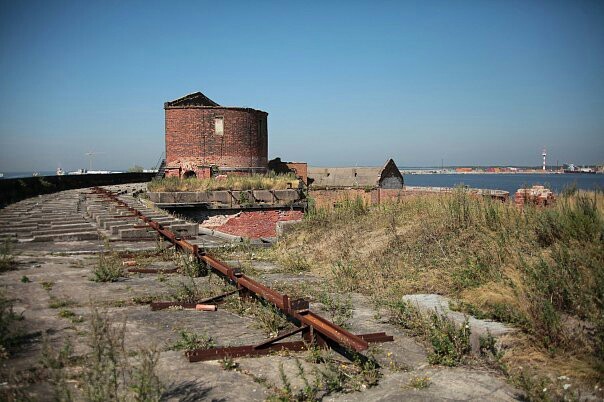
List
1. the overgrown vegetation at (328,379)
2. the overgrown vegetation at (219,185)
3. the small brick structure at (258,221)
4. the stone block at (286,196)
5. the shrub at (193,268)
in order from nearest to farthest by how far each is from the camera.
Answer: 1. the overgrown vegetation at (328,379)
2. the shrub at (193,268)
3. the small brick structure at (258,221)
4. the overgrown vegetation at (219,185)
5. the stone block at (286,196)

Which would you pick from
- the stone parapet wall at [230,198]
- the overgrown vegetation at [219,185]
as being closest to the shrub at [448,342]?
the stone parapet wall at [230,198]

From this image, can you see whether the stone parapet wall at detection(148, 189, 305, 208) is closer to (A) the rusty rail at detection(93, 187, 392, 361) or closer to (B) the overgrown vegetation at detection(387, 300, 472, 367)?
(A) the rusty rail at detection(93, 187, 392, 361)

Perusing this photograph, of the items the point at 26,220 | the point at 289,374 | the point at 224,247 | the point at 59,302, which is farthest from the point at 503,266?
the point at 26,220

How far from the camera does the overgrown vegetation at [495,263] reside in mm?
3242

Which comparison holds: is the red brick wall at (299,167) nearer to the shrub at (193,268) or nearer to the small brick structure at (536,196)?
the small brick structure at (536,196)

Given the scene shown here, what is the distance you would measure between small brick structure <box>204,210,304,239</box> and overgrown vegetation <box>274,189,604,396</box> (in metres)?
9.25

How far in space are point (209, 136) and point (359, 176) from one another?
51.7ft

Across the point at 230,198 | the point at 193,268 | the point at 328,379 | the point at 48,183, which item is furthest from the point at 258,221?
the point at 328,379

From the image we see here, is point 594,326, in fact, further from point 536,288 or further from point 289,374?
point 289,374

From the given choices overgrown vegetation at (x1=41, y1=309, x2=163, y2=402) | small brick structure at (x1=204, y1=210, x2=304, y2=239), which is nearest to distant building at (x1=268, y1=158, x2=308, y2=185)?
small brick structure at (x1=204, y1=210, x2=304, y2=239)

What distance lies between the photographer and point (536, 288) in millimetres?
3842

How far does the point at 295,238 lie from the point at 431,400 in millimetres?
6078

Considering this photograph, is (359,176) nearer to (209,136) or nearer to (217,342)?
(209,136)

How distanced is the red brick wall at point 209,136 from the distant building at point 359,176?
435 inches
